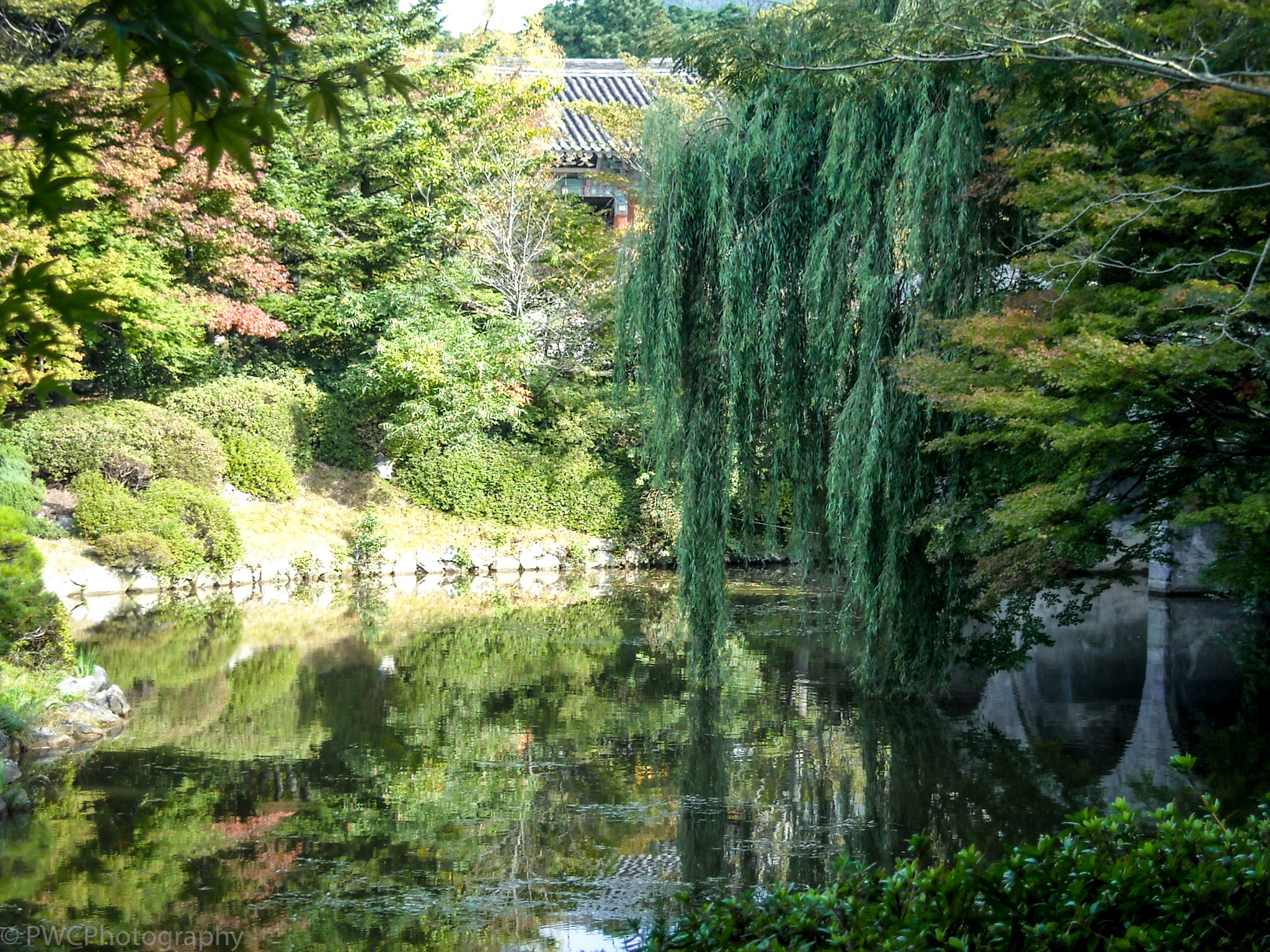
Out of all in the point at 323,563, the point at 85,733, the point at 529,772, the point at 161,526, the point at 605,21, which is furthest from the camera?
the point at 605,21

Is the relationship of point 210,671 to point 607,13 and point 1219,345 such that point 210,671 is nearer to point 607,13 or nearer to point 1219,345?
point 1219,345

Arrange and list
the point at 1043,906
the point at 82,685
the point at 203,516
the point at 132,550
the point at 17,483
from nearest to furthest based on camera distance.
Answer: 1. the point at 1043,906
2. the point at 82,685
3. the point at 17,483
4. the point at 132,550
5. the point at 203,516

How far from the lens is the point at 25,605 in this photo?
29.9 ft

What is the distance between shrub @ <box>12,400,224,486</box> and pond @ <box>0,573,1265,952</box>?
3.31 meters

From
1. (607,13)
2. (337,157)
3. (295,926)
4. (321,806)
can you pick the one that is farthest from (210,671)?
(607,13)

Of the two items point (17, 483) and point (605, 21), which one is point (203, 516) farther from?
point (605, 21)

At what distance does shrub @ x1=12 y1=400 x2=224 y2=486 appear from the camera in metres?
16.1

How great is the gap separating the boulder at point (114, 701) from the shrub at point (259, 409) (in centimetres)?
948

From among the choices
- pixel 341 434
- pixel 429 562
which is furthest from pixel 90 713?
pixel 341 434

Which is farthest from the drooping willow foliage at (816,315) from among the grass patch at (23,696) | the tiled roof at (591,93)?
the tiled roof at (591,93)

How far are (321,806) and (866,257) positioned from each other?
18.1 feet

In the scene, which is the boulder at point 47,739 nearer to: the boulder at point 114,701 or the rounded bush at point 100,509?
the boulder at point 114,701

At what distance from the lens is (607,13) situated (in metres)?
33.3

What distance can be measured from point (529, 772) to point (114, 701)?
3.97 m
